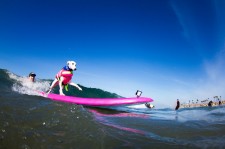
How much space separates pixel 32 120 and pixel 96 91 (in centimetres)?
3326

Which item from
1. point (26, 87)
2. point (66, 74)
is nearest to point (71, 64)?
point (66, 74)

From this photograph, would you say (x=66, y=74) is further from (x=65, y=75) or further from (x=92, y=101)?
(x=92, y=101)

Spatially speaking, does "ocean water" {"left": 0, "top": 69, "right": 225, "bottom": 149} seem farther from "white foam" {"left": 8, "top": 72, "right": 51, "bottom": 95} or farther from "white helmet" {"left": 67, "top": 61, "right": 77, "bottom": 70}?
"white helmet" {"left": 67, "top": 61, "right": 77, "bottom": 70}

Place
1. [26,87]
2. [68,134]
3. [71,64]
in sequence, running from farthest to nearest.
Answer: [26,87] → [71,64] → [68,134]

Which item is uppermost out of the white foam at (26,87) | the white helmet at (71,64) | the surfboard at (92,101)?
the white helmet at (71,64)

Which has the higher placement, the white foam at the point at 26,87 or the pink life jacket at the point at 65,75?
the pink life jacket at the point at 65,75

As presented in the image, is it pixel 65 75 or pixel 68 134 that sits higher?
pixel 65 75

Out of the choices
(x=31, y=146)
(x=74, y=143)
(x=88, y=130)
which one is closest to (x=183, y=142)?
(x=88, y=130)

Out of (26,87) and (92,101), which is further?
(26,87)

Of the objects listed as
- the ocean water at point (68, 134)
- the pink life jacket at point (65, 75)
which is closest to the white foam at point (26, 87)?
the pink life jacket at point (65, 75)

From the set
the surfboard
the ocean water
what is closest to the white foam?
the surfboard

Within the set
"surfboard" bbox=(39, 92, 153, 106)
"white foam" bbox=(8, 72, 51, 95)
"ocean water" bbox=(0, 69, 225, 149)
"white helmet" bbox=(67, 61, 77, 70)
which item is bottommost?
"ocean water" bbox=(0, 69, 225, 149)

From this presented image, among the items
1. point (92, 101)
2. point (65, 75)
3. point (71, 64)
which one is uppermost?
point (71, 64)

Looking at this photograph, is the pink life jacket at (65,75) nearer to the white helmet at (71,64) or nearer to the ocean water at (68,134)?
the white helmet at (71,64)
